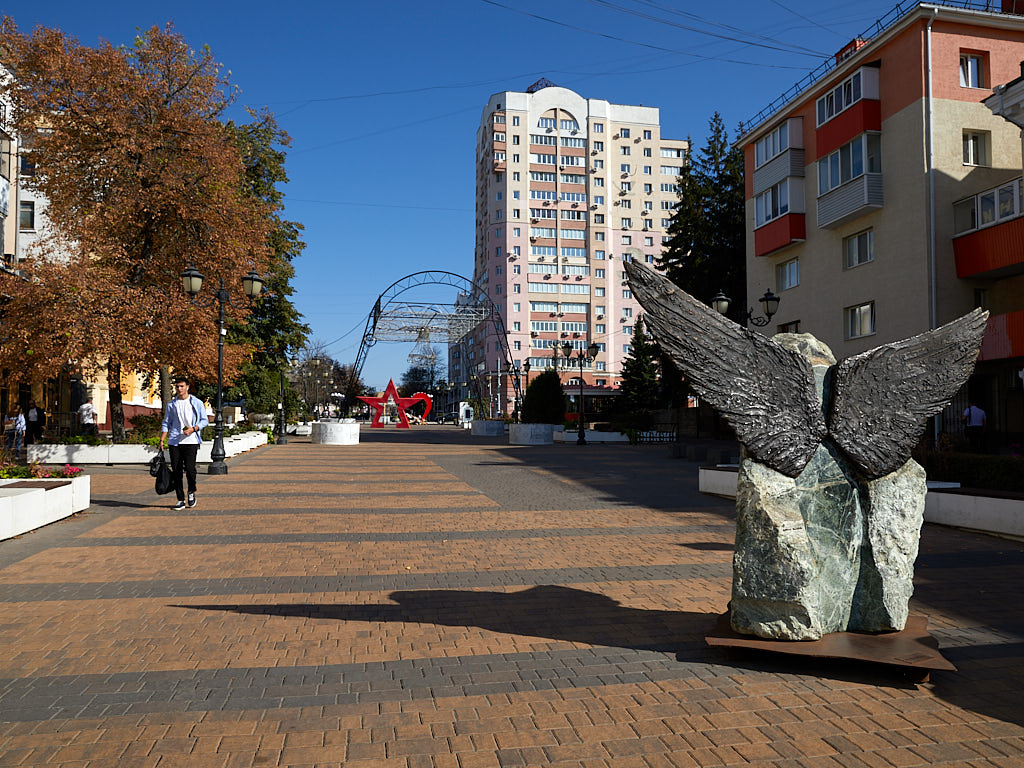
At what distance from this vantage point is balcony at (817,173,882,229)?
23.1 metres

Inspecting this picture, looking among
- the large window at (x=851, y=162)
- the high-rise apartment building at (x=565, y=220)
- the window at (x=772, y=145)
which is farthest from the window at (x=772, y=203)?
the high-rise apartment building at (x=565, y=220)

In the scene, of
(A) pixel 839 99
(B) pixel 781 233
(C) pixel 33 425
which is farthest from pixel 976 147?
(C) pixel 33 425

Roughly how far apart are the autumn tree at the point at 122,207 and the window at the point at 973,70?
2212 centimetres

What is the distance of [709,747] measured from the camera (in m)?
3.31

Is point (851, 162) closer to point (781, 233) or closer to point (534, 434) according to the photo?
point (781, 233)

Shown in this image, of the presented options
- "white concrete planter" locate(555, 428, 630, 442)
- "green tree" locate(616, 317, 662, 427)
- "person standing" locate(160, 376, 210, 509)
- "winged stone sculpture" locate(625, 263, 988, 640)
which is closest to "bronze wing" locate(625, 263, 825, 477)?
"winged stone sculpture" locate(625, 263, 988, 640)

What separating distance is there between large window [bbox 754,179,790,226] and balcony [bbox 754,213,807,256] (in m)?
0.34

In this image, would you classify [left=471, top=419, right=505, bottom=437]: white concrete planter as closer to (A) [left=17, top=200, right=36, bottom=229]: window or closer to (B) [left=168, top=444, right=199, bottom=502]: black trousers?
(A) [left=17, top=200, right=36, bottom=229]: window

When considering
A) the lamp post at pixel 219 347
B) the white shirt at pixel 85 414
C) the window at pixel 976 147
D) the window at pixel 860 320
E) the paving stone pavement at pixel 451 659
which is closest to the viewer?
the paving stone pavement at pixel 451 659

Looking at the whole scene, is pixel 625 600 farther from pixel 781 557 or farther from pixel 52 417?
pixel 52 417

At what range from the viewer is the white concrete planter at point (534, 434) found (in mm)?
30781

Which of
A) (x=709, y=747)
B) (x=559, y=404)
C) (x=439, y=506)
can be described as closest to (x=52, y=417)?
(x=559, y=404)

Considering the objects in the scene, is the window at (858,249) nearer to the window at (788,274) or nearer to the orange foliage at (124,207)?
the window at (788,274)

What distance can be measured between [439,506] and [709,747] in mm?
8494
